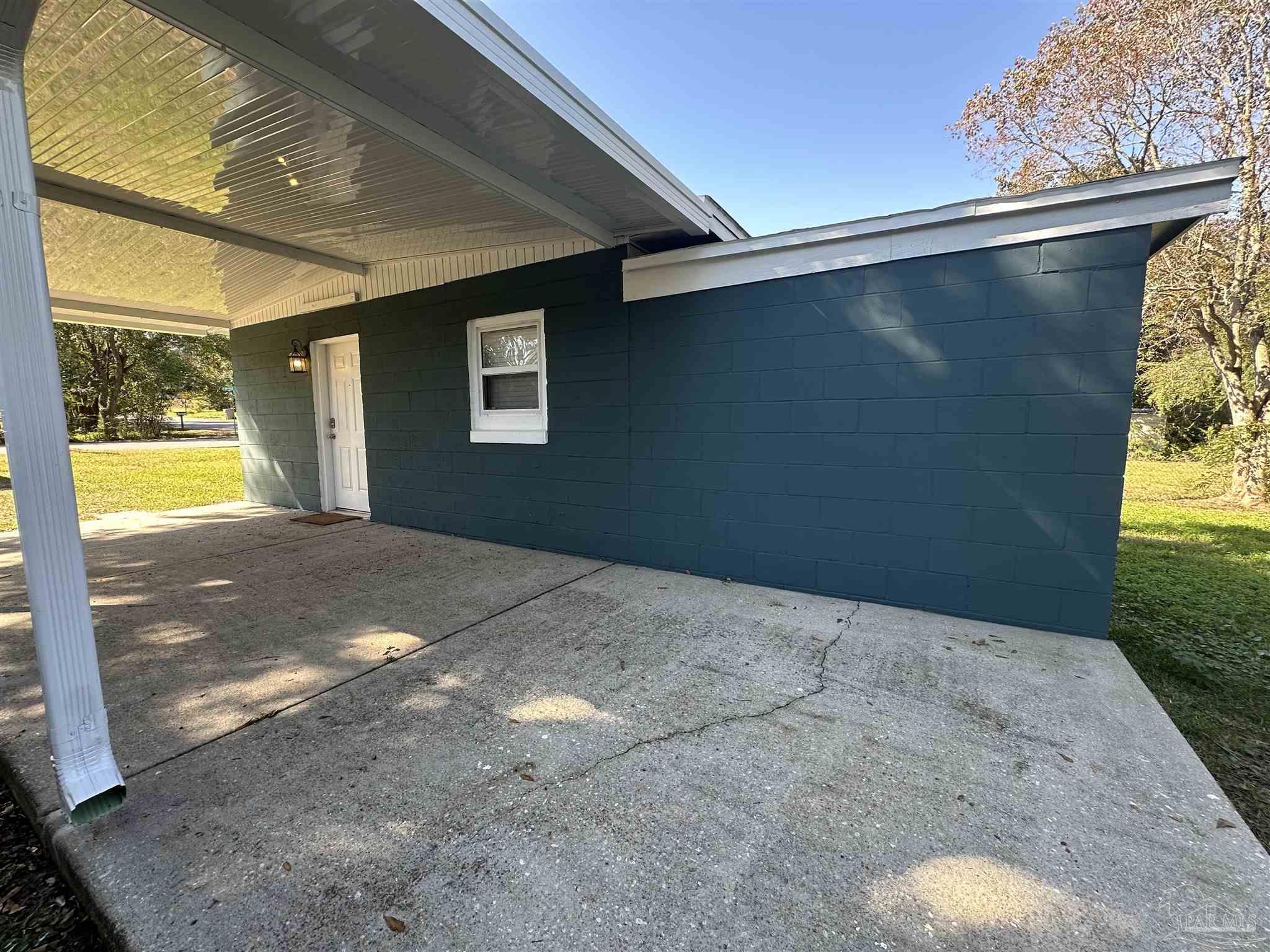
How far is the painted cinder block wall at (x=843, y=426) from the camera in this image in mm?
2973

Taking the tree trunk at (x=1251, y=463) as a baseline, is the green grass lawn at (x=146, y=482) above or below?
below

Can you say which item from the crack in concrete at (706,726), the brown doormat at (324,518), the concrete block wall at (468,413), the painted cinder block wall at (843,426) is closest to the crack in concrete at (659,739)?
the crack in concrete at (706,726)

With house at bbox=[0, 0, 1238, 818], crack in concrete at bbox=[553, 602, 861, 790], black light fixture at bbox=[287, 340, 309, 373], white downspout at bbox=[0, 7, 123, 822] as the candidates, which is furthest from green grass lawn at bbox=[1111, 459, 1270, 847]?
black light fixture at bbox=[287, 340, 309, 373]

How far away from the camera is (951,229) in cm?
316

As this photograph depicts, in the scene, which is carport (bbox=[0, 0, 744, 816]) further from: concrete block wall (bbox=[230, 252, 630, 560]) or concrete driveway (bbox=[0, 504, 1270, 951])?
concrete driveway (bbox=[0, 504, 1270, 951])

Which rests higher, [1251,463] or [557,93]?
[557,93]

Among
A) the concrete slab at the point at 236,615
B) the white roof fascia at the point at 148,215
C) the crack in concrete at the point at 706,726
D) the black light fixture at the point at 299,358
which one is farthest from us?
the black light fixture at the point at 299,358

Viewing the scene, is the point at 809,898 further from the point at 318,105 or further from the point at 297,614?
the point at 318,105

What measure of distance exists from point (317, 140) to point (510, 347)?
2344mm

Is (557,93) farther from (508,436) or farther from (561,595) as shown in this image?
(508,436)

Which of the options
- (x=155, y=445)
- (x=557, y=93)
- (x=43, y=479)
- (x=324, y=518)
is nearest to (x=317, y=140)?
(x=557, y=93)

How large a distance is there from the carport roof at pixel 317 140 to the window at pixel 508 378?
0.71 meters

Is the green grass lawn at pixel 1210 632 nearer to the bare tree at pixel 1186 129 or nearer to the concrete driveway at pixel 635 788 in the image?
the concrete driveway at pixel 635 788

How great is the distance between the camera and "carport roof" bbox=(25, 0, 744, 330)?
2.14 meters
